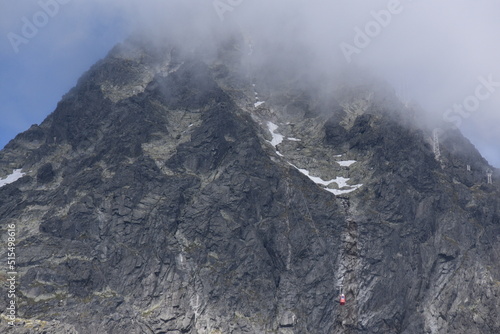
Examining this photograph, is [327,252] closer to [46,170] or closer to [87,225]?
[87,225]

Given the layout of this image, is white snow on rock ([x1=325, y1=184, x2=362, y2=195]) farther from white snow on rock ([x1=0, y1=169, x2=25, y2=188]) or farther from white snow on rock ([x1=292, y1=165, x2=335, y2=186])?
white snow on rock ([x1=0, y1=169, x2=25, y2=188])

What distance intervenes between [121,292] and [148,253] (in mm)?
10109

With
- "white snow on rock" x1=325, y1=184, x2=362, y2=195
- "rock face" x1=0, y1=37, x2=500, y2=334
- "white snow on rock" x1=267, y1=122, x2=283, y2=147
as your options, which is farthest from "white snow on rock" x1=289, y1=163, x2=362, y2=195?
"white snow on rock" x1=267, y1=122, x2=283, y2=147

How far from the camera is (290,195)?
14988 cm

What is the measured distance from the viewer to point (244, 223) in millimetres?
143125

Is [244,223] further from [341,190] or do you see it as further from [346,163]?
[346,163]

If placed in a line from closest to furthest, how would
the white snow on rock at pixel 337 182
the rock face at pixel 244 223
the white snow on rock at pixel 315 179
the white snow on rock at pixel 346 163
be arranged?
the rock face at pixel 244 223
the white snow on rock at pixel 337 182
the white snow on rock at pixel 315 179
the white snow on rock at pixel 346 163

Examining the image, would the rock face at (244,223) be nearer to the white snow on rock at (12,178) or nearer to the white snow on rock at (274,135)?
the white snow on rock at (274,135)

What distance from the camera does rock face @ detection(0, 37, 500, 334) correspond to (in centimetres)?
13112

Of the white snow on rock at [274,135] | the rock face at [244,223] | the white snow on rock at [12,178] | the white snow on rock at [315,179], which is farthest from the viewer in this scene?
the white snow on rock at [274,135]

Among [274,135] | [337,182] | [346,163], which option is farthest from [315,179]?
[274,135]

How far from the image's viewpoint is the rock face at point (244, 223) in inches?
5162

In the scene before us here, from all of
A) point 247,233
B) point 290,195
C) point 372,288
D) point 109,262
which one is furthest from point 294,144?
point 109,262

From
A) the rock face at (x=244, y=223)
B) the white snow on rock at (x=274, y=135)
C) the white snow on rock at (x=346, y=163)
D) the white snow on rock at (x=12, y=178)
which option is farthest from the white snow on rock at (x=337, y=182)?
the white snow on rock at (x=12, y=178)
